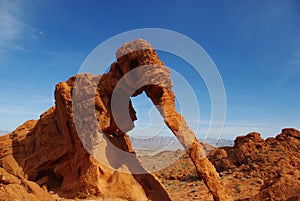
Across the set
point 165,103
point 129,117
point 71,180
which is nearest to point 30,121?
point 71,180

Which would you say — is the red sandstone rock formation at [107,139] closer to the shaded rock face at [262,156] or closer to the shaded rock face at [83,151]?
the shaded rock face at [83,151]

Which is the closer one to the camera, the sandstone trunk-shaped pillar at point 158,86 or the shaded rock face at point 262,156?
the sandstone trunk-shaped pillar at point 158,86

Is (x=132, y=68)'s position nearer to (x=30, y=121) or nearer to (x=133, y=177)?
(x=133, y=177)

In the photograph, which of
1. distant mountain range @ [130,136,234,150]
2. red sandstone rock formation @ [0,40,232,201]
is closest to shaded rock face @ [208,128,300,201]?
distant mountain range @ [130,136,234,150]

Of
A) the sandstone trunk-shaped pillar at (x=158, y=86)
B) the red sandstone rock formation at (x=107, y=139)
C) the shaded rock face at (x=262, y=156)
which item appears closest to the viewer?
the sandstone trunk-shaped pillar at (x=158, y=86)

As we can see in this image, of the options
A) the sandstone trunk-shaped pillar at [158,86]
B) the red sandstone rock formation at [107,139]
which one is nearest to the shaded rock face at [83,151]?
the red sandstone rock formation at [107,139]

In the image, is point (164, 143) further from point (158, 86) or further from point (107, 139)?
point (158, 86)

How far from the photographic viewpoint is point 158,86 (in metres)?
12.4

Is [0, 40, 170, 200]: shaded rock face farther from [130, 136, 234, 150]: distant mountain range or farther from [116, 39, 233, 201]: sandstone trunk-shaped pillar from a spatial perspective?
[130, 136, 234, 150]: distant mountain range

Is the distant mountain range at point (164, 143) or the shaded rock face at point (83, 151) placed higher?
the distant mountain range at point (164, 143)

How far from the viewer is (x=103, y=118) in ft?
41.8

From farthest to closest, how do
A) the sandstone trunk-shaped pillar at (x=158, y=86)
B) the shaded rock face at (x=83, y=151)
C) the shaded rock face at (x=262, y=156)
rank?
1. the shaded rock face at (x=262, y=156)
2. the shaded rock face at (x=83, y=151)
3. the sandstone trunk-shaped pillar at (x=158, y=86)

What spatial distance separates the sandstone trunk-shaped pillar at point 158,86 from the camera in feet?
37.5

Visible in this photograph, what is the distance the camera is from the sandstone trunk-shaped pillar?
449 inches
